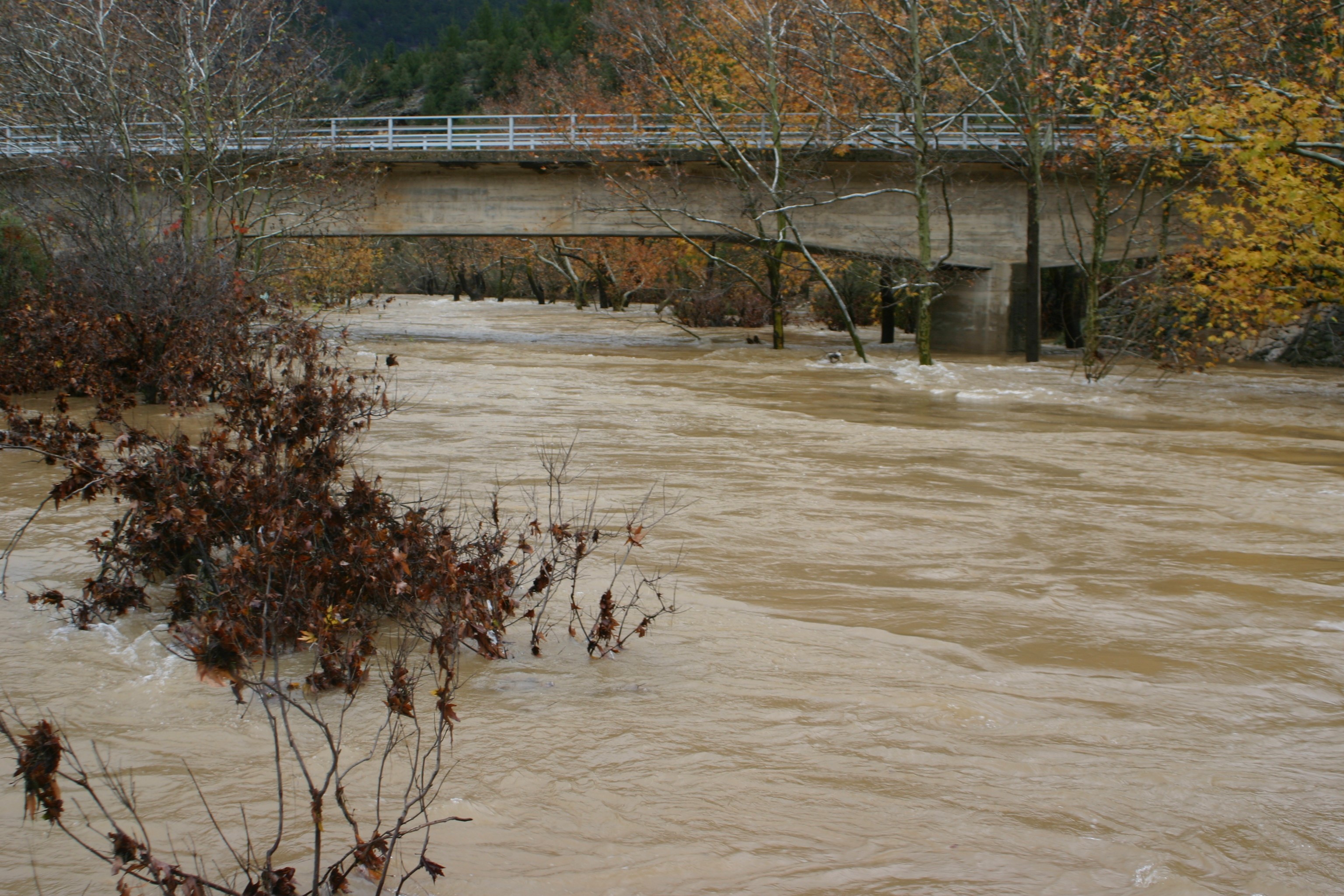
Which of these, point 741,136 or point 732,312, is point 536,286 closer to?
point 732,312

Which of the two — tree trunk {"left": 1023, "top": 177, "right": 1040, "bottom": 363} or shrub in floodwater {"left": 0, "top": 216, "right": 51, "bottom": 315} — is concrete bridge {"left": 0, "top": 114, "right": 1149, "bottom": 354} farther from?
shrub in floodwater {"left": 0, "top": 216, "right": 51, "bottom": 315}

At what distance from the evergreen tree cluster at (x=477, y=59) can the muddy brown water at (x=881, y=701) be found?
72360 mm

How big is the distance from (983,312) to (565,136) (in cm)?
999

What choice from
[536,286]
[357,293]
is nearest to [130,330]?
[357,293]

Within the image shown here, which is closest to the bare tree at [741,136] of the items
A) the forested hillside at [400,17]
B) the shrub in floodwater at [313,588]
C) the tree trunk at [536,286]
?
the shrub in floodwater at [313,588]

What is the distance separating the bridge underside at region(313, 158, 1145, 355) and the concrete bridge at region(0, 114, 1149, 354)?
3 cm

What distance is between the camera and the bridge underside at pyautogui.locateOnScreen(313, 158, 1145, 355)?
2614cm

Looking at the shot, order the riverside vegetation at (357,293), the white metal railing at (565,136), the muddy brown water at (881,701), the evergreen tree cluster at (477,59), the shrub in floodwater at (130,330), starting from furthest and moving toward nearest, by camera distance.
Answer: the evergreen tree cluster at (477,59)
the white metal railing at (565,136)
the shrub in floodwater at (130,330)
the riverside vegetation at (357,293)
the muddy brown water at (881,701)

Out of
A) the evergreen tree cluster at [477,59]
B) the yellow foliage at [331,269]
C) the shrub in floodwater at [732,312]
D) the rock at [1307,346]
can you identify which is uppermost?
the evergreen tree cluster at [477,59]

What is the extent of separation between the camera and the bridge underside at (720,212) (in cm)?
2614

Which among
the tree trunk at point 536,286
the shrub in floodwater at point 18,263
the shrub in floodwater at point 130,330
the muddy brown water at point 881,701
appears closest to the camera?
the muddy brown water at point 881,701

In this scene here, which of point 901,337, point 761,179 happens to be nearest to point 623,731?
point 761,179

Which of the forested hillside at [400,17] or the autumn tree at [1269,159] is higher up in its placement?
the forested hillside at [400,17]

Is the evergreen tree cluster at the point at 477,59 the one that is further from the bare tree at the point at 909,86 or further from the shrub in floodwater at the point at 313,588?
the shrub in floodwater at the point at 313,588
